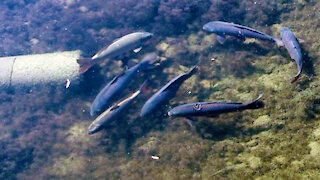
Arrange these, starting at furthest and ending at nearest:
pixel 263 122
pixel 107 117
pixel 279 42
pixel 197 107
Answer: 1. pixel 107 117
2. pixel 279 42
3. pixel 197 107
4. pixel 263 122

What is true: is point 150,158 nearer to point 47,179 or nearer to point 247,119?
point 247,119

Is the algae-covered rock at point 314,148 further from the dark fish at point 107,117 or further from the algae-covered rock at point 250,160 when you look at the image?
the dark fish at point 107,117

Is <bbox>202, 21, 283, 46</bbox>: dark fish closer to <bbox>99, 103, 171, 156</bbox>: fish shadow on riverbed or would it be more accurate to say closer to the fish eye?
the fish eye

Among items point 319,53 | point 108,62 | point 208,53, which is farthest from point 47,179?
point 319,53

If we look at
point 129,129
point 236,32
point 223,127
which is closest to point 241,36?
point 236,32

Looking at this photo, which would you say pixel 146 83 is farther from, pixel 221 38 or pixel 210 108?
pixel 221 38

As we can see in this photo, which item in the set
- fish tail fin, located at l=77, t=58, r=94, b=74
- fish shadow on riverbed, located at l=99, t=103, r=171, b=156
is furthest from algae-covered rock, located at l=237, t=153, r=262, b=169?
fish tail fin, located at l=77, t=58, r=94, b=74
